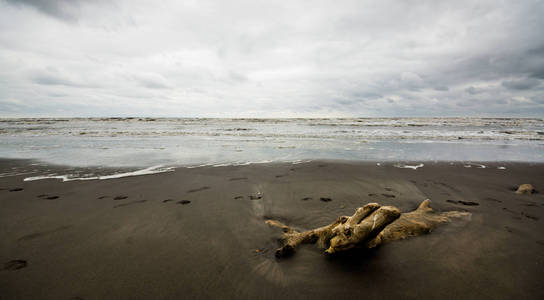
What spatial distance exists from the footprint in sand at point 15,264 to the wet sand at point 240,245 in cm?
1

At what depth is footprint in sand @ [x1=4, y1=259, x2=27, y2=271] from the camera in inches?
107

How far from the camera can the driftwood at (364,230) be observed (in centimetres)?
278

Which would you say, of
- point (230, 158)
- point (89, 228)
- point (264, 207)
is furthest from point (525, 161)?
point (89, 228)

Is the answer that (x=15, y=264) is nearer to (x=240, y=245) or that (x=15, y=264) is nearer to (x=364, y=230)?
(x=240, y=245)

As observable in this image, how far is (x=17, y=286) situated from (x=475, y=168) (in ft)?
38.2

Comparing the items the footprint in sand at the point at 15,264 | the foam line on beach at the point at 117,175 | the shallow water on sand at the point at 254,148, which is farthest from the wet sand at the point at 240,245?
the shallow water on sand at the point at 254,148

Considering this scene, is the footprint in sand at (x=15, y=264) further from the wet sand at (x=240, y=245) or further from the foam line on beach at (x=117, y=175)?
the foam line on beach at (x=117, y=175)

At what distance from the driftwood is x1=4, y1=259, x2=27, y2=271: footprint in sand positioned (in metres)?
3.11

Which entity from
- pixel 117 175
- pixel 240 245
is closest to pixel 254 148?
pixel 117 175

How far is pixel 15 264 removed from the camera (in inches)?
110

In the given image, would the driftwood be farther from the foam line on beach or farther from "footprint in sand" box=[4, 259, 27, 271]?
the foam line on beach

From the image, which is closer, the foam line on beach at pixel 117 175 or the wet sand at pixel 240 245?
the wet sand at pixel 240 245

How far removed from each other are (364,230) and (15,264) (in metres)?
4.26

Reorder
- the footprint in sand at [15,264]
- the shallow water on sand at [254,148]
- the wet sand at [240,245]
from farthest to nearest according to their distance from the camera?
the shallow water on sand at [254,148] < the footprint in sand at [15,264] < the wet sand at [240,245]
